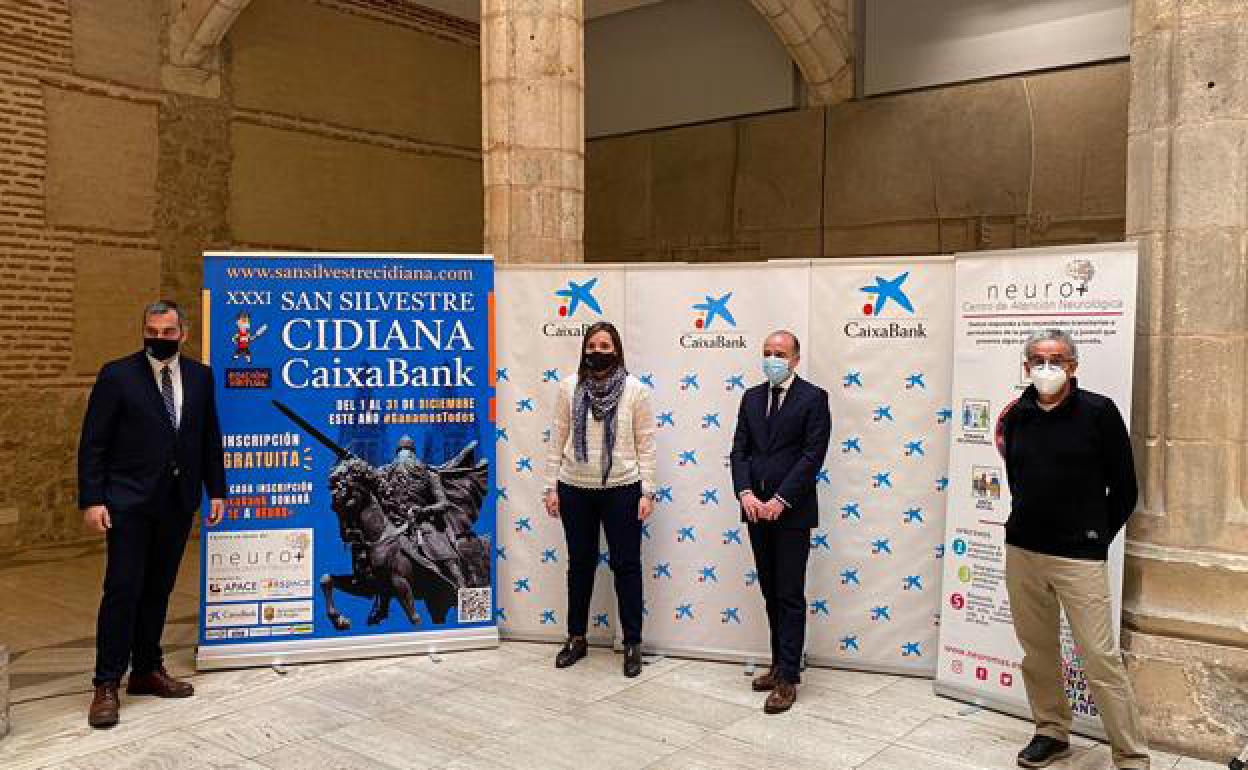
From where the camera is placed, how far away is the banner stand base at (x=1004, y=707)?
3904mm

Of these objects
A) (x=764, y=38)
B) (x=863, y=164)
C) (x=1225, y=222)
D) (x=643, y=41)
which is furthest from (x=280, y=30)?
(x=1225, y=222)

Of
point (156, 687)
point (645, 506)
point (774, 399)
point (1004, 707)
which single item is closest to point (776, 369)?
point (774, 399)

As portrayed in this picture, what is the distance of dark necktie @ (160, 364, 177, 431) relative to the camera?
438 cm

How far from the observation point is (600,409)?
4723mm

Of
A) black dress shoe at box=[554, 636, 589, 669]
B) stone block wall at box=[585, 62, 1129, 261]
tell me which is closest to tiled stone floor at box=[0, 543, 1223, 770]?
black dress shoe at box=[554, 636, 589, 669]

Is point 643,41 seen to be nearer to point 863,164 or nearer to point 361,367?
point 863,164

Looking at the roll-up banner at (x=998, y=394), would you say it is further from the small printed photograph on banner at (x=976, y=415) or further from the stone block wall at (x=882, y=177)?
the stone block wall at (x=882, y=177)

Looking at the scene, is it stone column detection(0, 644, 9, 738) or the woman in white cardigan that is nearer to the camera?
stone column detection(0, 644, 9, 738)

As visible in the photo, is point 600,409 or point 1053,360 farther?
point 600,409

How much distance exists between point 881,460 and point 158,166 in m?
7.02

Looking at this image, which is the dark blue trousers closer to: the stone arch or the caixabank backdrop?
the caixabank backdrop

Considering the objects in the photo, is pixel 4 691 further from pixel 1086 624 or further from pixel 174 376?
pixel 1086 624

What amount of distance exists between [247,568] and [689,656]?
224cm

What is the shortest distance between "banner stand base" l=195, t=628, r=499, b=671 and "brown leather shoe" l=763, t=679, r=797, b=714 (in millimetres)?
1577
